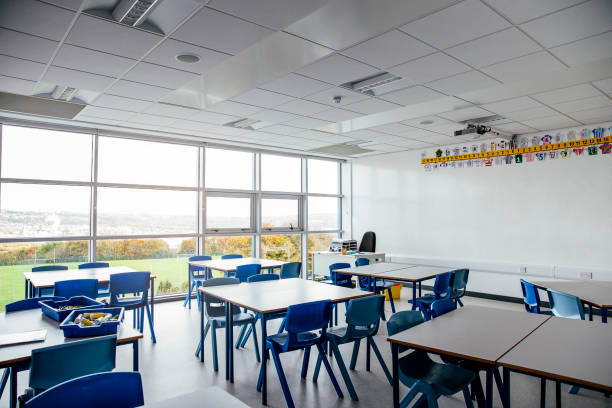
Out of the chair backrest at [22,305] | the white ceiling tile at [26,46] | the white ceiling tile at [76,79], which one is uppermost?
the white ceiling tile at [26,46]

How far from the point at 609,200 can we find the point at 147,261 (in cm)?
760

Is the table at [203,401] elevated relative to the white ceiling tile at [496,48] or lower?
lower

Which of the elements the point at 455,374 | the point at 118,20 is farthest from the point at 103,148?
the point at 455,374

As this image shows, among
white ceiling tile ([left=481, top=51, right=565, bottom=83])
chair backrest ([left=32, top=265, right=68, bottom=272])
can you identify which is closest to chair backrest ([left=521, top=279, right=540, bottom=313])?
white ceiling tile ([left=481, top=51, right=565, bottom=83])

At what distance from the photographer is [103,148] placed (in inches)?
257

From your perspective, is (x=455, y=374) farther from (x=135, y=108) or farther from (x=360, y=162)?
(x=360, y=162)

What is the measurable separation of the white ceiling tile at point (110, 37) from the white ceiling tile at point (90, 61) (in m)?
0.12

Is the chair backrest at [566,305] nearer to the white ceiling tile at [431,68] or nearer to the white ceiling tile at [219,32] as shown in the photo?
the white ceiling tile at [431,68]

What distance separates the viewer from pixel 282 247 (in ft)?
28.9

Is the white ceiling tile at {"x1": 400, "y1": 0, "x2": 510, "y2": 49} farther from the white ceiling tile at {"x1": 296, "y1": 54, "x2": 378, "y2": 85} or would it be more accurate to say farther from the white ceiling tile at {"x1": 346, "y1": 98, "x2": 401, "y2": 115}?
the white ceiling tile at {"x1": 346, "y1": 98, "x2": 401, "y2": 115}

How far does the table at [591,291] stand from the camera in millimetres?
3527

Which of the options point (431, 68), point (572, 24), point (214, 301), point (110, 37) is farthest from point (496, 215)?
point (110, 37)

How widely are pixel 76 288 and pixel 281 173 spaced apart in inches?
206

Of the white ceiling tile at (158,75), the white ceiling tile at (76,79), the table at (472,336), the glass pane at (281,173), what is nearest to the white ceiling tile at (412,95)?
the white ceiling tile at (158,75)
